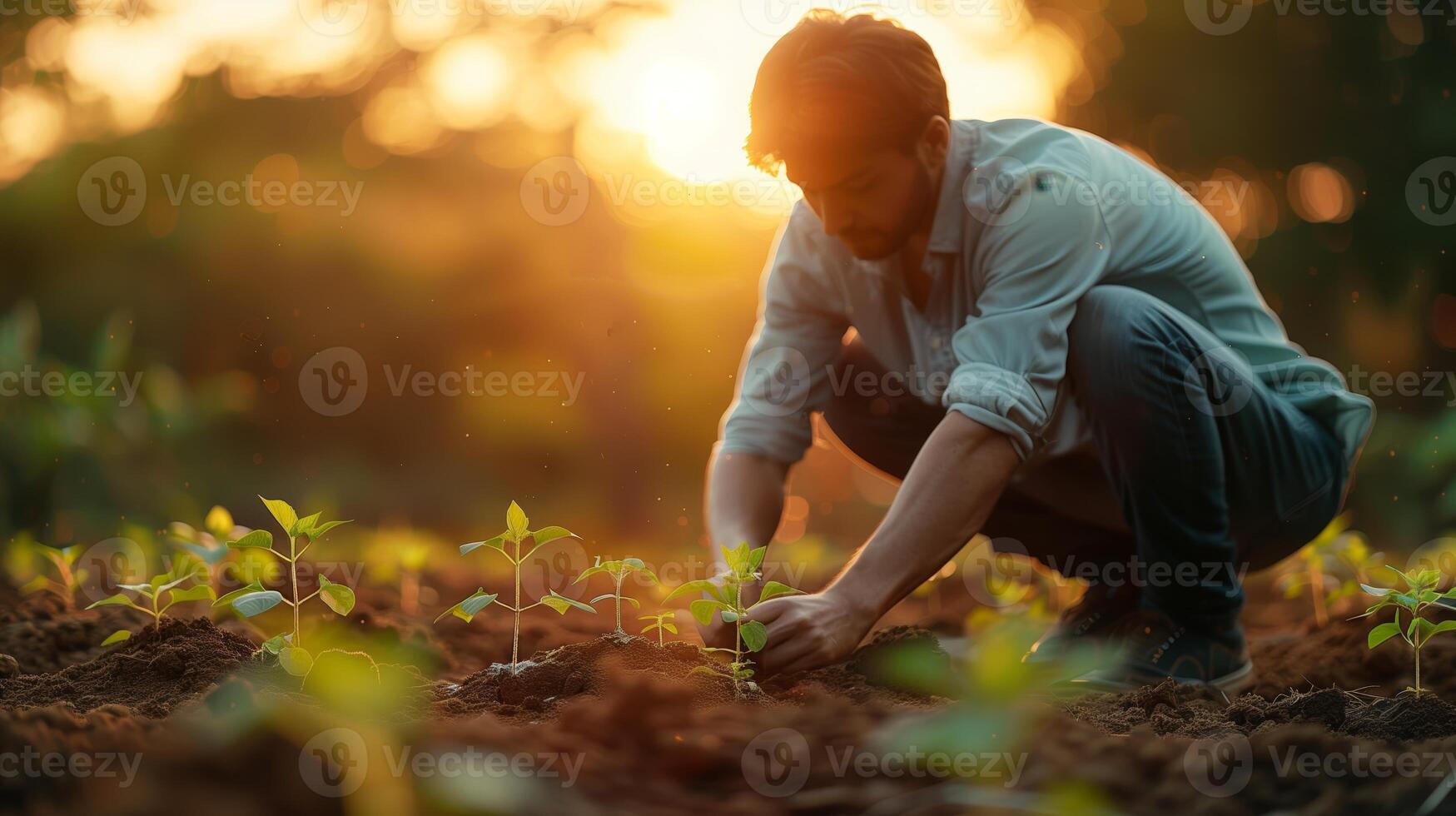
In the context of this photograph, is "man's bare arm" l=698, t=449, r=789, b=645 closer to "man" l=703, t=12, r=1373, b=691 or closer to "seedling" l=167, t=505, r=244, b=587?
"man" l=703, t=12, r=1373, b=691

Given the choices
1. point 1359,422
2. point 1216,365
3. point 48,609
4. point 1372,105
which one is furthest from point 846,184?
point 1372,105

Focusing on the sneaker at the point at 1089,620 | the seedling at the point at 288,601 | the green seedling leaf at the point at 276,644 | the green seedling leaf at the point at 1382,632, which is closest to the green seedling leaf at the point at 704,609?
the seedling at the point at 288,601

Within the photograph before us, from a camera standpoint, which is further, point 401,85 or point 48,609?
point 401,85

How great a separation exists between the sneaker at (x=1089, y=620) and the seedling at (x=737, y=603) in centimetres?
79

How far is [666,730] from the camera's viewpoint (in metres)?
1.07

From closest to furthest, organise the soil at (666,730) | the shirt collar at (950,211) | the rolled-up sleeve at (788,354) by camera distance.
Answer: the soil at (666,730) < the shirt collar at (950,211) < the rolled-up sleeve at (788,354)

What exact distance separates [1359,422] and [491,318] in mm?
5652

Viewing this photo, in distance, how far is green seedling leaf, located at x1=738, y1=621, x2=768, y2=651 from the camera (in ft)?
4.84

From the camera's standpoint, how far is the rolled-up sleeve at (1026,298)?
67.6 inches

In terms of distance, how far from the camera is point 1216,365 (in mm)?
1973

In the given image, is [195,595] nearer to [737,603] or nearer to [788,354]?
[737,603]

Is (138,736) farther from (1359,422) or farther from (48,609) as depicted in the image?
(1359,422)

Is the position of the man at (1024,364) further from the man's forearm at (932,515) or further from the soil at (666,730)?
the soil at (666,730)

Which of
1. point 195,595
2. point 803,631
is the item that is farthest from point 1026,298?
point 195,595
